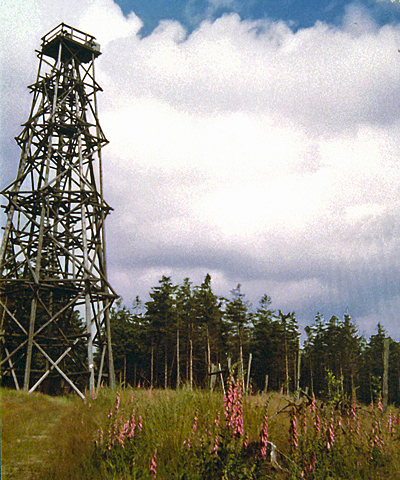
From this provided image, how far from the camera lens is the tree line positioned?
44969 millimetres

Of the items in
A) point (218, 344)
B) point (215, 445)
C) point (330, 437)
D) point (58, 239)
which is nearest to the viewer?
point (215, 445)

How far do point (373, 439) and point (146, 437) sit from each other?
2.97 m

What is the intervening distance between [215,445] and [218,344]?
44.4 m

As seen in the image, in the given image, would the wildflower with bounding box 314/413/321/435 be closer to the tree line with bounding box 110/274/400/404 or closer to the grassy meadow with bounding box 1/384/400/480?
the grassy meadow with bounding box 1/384/400/480

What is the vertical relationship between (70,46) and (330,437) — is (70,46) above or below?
above

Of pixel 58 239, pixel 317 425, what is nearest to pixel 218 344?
pixel 58 239

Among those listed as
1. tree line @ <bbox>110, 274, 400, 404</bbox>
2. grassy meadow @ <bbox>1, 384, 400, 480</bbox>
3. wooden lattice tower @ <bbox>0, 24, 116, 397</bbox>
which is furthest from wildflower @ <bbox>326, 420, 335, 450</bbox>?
tree line @ <bbox>110, 274, 400, 404</bbox>

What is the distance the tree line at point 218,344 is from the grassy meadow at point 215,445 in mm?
34103

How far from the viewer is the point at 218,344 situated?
47281 mm

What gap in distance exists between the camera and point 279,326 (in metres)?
52.0

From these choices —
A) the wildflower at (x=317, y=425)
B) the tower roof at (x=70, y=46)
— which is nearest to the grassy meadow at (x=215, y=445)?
the wildflower at (x=317, y=425)

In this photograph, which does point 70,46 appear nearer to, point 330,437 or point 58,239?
point 58,239

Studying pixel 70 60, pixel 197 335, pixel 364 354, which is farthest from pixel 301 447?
pixel 364 354

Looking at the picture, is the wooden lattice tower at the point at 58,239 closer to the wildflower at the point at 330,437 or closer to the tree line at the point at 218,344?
the wildflower at the point at 330,437
